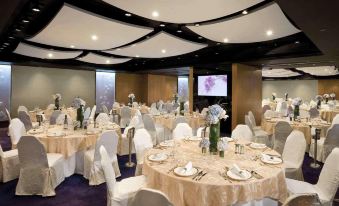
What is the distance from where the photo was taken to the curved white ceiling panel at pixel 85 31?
4.65 metres

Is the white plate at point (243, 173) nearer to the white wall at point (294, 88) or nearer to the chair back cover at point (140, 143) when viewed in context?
the chair back cover at point (140, 143)

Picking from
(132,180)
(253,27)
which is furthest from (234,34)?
(132,180)

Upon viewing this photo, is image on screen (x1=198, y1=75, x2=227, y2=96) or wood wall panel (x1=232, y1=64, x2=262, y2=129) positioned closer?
wood wall panel (x1=232, y1=64, x2=262, y2=129)

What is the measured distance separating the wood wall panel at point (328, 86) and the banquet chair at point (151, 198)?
19.9m

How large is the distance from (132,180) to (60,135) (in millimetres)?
2006

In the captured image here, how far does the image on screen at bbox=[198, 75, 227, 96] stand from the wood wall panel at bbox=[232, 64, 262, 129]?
0.88 metres

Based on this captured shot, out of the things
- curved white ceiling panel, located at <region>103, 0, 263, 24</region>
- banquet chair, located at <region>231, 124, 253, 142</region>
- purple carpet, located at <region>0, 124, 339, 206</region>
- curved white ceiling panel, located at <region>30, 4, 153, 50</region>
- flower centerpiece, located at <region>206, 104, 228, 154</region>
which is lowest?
purple carpet, located at <region>0, 124, 339, 206</region>

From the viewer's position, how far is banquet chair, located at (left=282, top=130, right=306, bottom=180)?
354cm

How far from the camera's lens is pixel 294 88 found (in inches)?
759

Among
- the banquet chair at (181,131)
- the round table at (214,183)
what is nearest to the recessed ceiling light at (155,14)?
the banquet chair at (181,131)

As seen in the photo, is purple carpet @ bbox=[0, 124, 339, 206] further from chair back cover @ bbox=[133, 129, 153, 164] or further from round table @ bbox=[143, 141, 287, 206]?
round table @ bbox=[143, 141, 287, 206]

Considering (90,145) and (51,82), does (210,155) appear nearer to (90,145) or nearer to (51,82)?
(90,145)

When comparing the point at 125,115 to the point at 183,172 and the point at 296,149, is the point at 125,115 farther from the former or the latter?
the point at 183,172

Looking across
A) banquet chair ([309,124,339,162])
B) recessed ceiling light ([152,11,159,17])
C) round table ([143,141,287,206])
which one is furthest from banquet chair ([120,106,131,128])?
round table ([143,141,287,206])
